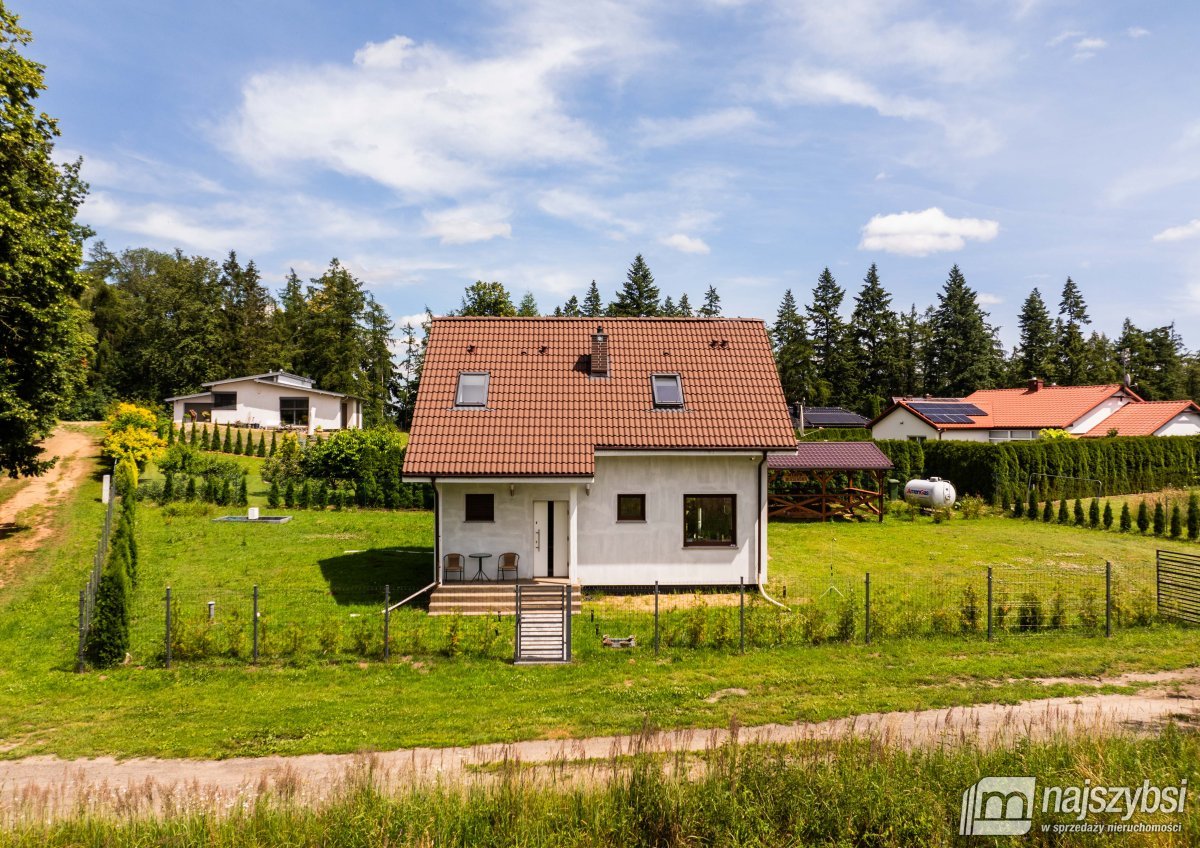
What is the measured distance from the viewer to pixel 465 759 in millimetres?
8641

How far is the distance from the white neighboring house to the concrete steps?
125 feet

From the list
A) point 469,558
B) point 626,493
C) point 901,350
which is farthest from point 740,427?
point 901,350

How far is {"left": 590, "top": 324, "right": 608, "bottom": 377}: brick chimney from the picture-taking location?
1962cm

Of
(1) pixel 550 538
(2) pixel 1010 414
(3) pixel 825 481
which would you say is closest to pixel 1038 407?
(2) pixel 1010 414

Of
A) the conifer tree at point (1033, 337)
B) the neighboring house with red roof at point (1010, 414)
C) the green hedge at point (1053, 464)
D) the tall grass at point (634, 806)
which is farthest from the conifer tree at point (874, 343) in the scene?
the tall grass at point (634, 806)

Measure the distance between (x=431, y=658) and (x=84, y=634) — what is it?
236 inches

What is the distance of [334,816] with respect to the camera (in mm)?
6676

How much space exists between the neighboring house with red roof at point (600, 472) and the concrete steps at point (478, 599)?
58 centimetres

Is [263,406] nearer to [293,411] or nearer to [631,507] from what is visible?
[293,411]

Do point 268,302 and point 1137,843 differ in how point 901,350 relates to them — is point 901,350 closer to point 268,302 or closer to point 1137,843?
point 268,302

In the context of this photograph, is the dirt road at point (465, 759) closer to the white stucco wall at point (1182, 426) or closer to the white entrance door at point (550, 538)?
the white entrance door at point (550, 538)

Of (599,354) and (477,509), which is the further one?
(599,354)

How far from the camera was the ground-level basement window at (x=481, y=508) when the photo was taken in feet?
57.2

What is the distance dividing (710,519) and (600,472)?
9.99 ft
